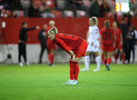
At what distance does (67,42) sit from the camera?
25.1ft

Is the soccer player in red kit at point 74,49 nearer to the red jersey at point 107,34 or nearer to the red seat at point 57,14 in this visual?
the red jersey at point 107,34

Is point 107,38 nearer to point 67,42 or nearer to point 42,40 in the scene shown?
point 67,42

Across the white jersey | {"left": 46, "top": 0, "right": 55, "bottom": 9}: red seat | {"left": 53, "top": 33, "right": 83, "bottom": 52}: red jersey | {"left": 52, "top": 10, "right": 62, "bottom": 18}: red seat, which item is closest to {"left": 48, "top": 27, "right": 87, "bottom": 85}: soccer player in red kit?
{"left": 53, "top": 33, "right": 83, "bottom": 52}: red jersey

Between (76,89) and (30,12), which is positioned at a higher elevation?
(30,12)

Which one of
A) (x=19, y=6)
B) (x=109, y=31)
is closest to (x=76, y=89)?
(x=109, y=31)

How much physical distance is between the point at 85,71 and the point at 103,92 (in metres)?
5.57

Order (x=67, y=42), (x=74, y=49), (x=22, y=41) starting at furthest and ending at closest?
(x=22, y=41), (x=74, y=49), (x=67, y=42)

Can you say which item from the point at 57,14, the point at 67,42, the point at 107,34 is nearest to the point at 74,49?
the point at 67,42

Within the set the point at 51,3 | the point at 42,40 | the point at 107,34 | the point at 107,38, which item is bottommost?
the point at 42,40

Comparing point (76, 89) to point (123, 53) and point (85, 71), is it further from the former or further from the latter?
point (123, 53)

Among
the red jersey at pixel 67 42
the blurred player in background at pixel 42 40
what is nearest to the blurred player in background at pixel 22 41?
the blurred player in background at pixel 42 40

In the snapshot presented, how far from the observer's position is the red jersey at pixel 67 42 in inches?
290

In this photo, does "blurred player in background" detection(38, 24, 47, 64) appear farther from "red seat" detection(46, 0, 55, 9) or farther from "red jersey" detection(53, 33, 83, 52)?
"red jersey" detection(53, 33, 83, 52)

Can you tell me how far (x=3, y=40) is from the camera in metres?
16.5
